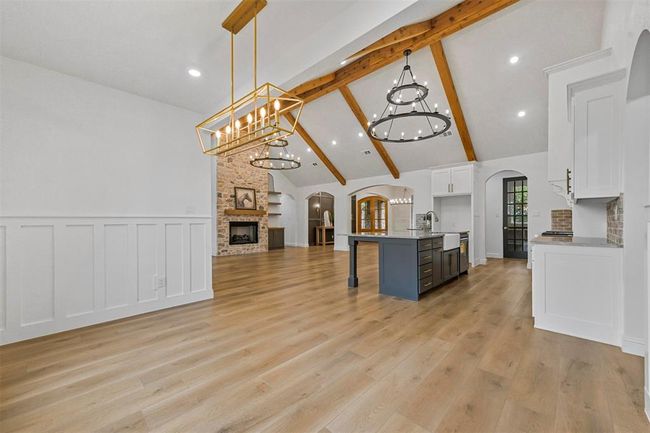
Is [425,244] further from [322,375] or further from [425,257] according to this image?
[322,375]

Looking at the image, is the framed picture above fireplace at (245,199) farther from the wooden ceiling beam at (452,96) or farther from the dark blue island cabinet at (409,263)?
the wooden ceiling beam at (452,96)

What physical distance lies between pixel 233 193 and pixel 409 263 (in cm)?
728

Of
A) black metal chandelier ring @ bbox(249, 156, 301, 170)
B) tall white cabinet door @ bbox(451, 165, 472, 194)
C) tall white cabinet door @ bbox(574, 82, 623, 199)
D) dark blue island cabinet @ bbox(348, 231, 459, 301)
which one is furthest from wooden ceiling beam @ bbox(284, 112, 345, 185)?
tall white cabinet door @ bbox(574, 82, 623, 199)

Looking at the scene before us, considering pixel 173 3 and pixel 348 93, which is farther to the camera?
pixel 348 93

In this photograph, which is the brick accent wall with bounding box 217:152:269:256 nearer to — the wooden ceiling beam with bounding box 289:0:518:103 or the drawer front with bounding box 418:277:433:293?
the wooden ceiling beam with bounding box 289:0:518:103

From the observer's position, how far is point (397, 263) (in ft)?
13.0

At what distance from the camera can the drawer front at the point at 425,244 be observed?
3805mm

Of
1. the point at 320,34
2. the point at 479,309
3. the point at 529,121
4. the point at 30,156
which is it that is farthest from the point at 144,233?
the point at 529,121

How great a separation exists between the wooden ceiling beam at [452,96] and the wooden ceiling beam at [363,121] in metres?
1.74

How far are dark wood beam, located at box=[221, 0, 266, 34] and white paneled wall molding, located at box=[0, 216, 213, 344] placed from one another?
2511 millimetres

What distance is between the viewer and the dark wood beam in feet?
6.52

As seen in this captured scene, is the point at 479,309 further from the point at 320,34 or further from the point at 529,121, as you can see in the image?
the point at 529,121

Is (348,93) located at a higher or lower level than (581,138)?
higher

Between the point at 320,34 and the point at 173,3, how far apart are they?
3.82ft
